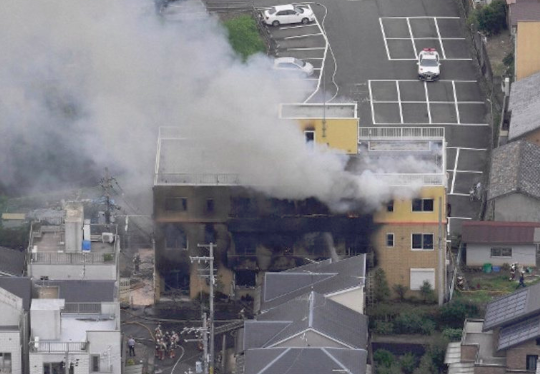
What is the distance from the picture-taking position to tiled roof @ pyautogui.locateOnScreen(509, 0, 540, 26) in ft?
447

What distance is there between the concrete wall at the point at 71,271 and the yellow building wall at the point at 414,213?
11.6m

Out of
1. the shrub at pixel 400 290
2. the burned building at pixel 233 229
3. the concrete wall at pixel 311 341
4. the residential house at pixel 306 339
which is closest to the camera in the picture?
the residential house at pixel 306 339

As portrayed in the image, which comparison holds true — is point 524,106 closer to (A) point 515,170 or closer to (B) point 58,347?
(A) point 515,170

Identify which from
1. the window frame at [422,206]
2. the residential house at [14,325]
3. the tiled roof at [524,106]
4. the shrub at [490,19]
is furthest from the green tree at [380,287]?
the shrub at [490,19]

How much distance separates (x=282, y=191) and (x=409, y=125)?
13422 mm

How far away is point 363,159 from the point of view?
4818 inches

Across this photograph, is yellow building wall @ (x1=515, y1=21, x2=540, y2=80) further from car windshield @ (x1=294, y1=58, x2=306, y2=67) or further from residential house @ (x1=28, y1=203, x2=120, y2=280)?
residential house @ (x1=28, y1=203, x2=120, y2=280)

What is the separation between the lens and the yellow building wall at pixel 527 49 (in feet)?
443

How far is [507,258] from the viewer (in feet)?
403

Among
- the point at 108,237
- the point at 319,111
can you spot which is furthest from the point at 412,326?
the point at 108,237

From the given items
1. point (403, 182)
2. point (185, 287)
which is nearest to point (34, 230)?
point (185, 287)

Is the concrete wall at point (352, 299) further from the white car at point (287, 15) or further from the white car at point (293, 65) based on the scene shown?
the white car at point (287, 15)

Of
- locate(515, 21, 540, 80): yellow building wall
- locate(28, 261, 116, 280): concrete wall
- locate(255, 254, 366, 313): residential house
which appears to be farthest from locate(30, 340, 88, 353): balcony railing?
locate(515, 21, 540, 80): yellow building wall

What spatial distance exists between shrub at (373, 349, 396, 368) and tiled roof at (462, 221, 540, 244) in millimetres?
9306
